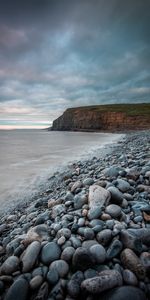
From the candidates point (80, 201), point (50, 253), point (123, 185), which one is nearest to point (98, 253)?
point (50, 253)

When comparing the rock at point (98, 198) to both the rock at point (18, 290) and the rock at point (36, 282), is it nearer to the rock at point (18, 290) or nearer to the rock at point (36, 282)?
the rock at point (36, 282)

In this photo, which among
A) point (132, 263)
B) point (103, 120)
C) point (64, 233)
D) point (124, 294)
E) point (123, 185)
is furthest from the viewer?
point (103, 120)

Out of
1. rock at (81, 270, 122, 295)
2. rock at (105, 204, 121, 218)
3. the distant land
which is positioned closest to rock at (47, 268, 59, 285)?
rock at (81, 270, 122, 295)

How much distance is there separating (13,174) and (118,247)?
19.6 ft

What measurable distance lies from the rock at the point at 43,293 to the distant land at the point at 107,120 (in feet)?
173

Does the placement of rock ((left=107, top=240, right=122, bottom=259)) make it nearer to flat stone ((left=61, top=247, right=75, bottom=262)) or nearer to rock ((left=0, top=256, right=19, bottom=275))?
flat stone ((left=61, top=247, right=75, bottom=262))

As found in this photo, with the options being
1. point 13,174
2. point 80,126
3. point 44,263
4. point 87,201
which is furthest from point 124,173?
point 80,126

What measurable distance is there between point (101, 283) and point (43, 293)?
19.0 inches

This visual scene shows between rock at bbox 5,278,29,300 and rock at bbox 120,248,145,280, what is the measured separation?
34.0 inches

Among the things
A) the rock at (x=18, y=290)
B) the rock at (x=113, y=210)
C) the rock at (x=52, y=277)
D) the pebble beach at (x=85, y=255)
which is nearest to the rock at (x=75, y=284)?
the pebble beach at (x=85, y=255)

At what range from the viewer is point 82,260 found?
1728 mm

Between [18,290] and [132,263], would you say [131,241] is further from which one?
[18,290]

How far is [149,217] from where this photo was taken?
235 cm

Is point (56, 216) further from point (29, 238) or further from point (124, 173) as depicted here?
point (124, 173)
